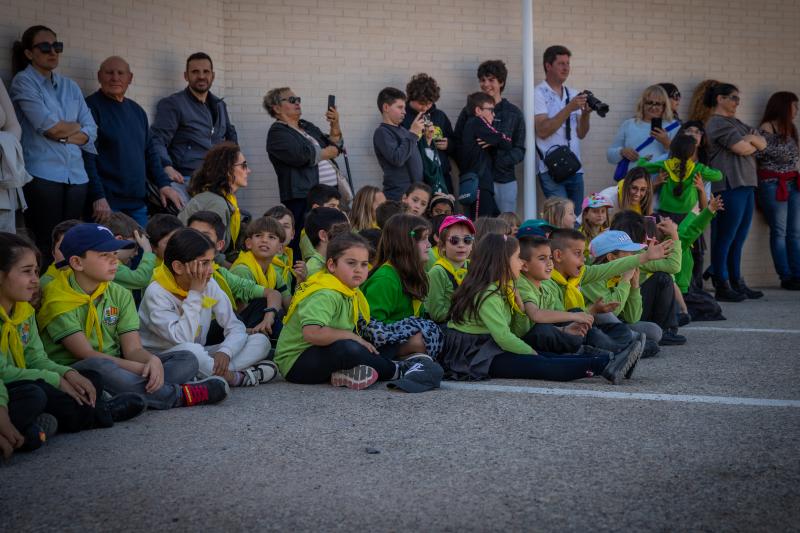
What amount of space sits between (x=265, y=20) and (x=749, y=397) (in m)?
7.18

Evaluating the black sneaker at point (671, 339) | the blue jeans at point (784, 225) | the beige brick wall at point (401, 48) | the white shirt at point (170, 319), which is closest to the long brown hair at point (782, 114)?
the beige brick wall at point (401, 48)

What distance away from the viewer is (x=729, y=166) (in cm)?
1115

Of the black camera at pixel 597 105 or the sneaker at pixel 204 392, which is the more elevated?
the black camera at pixel 597 105

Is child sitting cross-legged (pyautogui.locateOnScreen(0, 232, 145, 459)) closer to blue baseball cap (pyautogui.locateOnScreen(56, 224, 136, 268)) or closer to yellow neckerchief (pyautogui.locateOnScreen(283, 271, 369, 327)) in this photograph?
blue baseball cap (pyautogui.locateOnScreen(56, 224, 136, 268))

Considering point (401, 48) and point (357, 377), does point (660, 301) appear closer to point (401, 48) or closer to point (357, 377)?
point (357, 377)

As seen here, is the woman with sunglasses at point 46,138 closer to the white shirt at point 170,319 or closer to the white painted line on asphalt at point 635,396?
the white shirt at point 170,319

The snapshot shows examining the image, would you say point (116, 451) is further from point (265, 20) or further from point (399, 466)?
point (265, 20)

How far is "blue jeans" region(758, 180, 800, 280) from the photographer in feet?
38.9

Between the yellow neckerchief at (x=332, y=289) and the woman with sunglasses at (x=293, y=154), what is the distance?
340 cm

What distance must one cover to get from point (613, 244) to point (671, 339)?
37.1 inches

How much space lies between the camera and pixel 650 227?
7930mm

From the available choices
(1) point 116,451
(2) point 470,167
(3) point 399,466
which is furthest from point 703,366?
(2) point 470,167

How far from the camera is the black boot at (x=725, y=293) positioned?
10.8 m

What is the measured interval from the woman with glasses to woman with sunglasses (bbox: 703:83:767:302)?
560 millimetres
